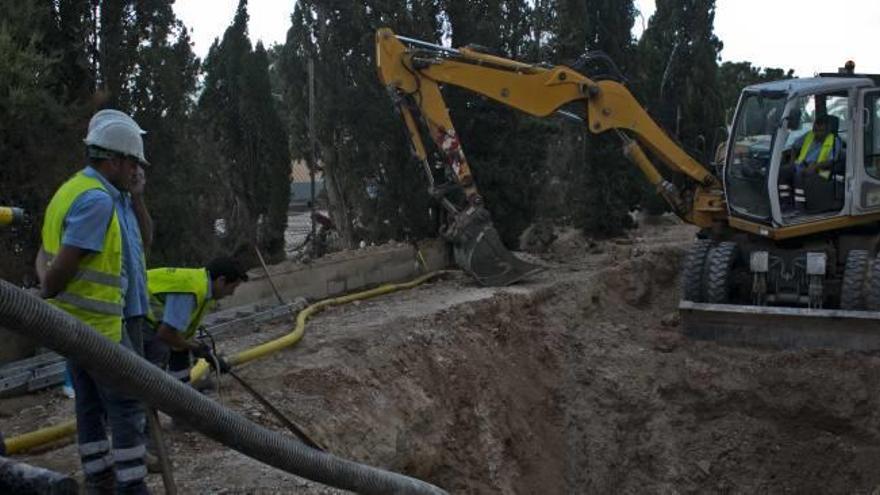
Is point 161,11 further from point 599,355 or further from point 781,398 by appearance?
point 781,398

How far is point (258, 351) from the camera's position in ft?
23.7

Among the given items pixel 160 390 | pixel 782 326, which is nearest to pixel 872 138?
pixel 782 326

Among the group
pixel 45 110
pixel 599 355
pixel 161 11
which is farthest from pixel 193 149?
pixel 599 355

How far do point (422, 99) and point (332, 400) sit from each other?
493 cm

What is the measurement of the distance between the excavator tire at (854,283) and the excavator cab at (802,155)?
55cm

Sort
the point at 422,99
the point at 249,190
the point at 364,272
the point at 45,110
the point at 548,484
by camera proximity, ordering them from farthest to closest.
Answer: the point at 249,190, the point at 364,272, the point at 422,99, the point at 548,484, the point at 45,110

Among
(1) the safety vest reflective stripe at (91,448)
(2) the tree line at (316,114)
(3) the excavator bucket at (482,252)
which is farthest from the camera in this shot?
(3) the excavator bucket at (482,252)

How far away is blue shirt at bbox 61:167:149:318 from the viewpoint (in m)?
3.60

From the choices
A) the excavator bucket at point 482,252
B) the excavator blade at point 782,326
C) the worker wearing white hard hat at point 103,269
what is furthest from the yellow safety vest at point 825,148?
the worker wearing white hard hat at point 103,269

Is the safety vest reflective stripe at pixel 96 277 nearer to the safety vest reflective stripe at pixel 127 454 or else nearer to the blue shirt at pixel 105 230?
the blue shirt at pixel 105 230

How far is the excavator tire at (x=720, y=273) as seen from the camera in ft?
32.6

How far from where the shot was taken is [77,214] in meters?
3.61

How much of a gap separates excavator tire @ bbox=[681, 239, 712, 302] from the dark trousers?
755 centimetres

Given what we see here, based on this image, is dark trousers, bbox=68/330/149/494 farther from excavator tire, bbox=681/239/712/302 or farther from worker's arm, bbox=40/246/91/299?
excavator tire, bbox=681/239/712/302
